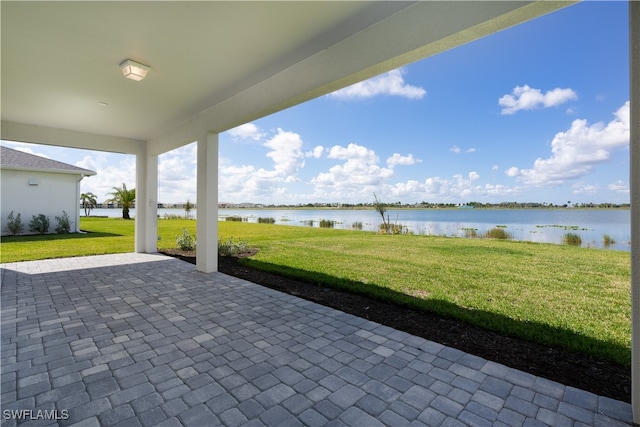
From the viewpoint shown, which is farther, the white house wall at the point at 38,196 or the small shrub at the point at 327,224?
the small shrub at the point at 327,224

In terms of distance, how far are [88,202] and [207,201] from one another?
2200cm

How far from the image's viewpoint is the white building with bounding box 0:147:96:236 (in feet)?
33.2

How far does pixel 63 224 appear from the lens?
1127cm

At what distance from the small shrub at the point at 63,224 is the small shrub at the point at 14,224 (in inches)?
41.0

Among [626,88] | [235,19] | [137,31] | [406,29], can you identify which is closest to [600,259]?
[626,88]

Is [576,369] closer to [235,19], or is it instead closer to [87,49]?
[235,19]

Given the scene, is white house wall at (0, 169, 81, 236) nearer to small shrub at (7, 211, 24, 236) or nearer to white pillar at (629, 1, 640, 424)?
small shrub at (7, 211, 24, 236)

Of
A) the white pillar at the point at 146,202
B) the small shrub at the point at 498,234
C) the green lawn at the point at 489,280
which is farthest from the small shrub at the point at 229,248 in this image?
the small shrub at the point at 498,234

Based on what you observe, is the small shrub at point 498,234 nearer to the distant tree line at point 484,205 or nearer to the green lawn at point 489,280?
the distant tree line at point 484,205

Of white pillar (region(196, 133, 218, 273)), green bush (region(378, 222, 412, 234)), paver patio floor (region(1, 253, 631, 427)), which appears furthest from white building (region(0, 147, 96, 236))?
green bush (region(378, 222, 412, 234))

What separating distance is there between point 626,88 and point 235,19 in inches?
113

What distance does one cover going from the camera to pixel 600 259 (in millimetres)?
6797

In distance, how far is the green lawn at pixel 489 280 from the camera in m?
3.04

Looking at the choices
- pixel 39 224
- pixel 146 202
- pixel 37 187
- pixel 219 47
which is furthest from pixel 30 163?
pixel 219 47
